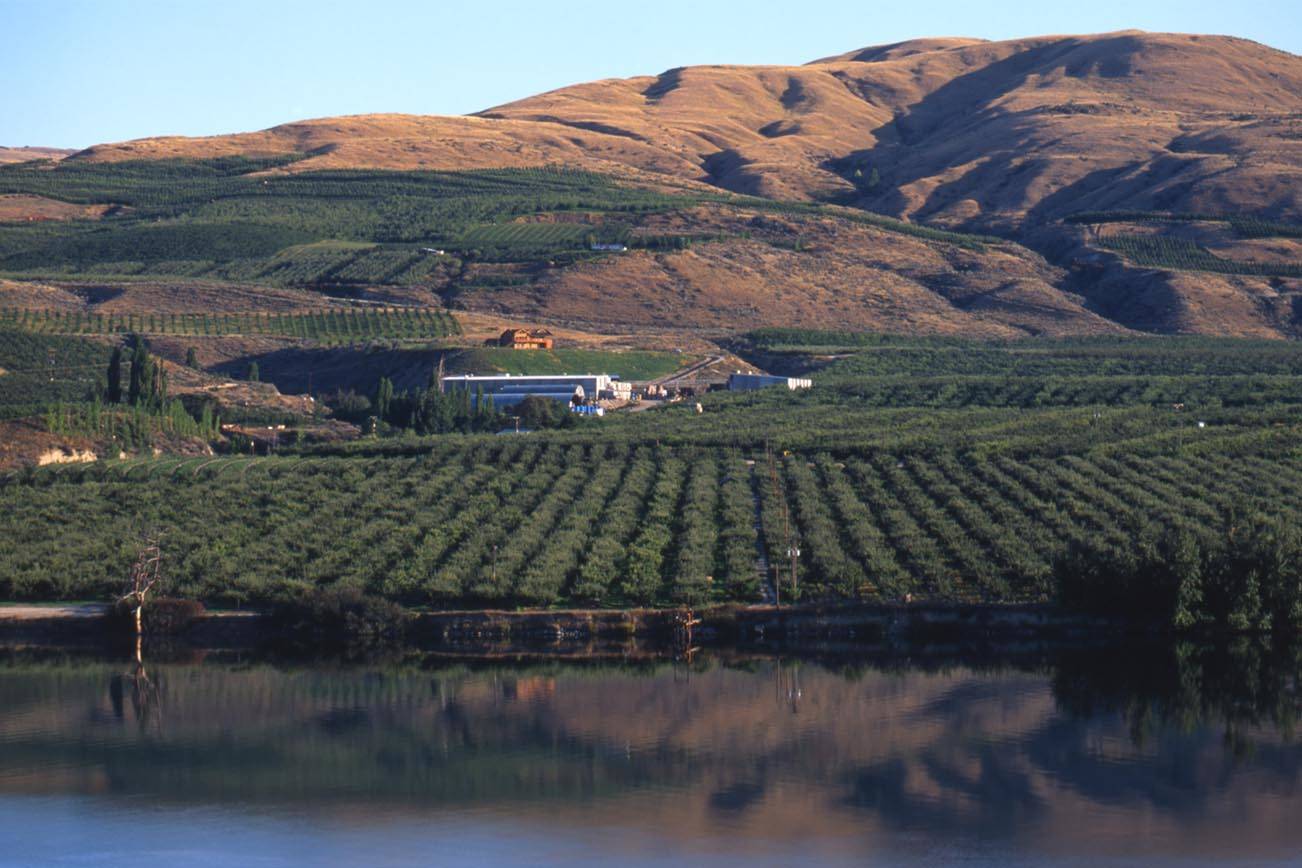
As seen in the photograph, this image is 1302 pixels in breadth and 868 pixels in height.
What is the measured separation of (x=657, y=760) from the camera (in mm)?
29219

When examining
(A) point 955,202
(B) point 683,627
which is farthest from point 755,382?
(A) point 955,202

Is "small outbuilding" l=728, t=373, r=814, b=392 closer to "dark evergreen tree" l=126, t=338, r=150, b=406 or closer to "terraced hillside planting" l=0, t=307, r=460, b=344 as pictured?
"terraced hillside planting" l=0, t=307, r=460, b=344

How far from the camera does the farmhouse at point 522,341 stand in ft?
317

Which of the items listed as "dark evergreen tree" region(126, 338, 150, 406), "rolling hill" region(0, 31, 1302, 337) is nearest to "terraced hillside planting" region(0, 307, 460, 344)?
"rolling hill" region(0, 31, 1302, 337)

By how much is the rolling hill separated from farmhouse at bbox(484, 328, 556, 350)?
43.1 ft

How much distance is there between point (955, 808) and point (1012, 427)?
122ft

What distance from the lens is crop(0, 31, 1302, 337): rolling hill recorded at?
11556cm

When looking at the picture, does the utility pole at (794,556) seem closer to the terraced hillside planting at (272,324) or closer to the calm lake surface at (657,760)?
the calm lake surface at (657,760)

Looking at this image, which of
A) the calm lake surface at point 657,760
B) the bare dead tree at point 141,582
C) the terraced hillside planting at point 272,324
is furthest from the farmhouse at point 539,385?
the calm lake surface at point 657,760

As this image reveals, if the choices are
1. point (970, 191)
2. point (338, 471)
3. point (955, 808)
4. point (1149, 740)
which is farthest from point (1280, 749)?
point (970, 191)

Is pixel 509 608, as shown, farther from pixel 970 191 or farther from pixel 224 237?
pixel 970 191

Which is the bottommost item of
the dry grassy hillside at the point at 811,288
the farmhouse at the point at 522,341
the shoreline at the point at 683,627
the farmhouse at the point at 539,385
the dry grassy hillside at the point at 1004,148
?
the shoreline at the point at 683,627

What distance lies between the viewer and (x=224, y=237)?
130 m

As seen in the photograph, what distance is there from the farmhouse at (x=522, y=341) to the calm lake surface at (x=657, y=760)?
5845 cm
